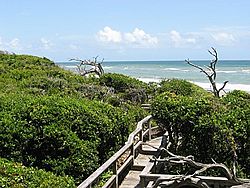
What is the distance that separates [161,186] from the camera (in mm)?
7512

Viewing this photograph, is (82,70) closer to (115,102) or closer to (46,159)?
(115,102)

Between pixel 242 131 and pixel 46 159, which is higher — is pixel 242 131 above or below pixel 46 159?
above

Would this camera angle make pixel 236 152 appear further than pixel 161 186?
Yes

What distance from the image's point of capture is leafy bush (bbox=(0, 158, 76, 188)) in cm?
583

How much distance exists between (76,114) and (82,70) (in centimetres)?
2003

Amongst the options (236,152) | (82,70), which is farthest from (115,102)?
(82,70)

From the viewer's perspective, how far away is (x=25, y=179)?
606 cm

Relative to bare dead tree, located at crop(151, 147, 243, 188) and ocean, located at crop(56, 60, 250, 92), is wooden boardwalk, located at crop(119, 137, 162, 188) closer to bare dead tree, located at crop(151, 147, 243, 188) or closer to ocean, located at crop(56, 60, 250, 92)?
bare dead tree, located at crop(151, 147, 243, 188)

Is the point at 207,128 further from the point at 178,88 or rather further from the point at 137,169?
the point at 178,88

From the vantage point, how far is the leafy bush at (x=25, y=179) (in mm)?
5832

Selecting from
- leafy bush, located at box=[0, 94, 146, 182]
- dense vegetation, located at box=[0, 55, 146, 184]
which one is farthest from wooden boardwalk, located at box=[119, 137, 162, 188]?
leafy bush, located at box=[0, 94, 146, 182]

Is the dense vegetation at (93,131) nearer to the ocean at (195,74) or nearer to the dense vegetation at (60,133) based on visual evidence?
the dense vegetation at (60,133)

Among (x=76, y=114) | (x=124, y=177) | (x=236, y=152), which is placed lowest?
(x=124, y=177)

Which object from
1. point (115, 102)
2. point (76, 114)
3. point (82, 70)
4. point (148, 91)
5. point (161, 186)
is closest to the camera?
point (161, 186)
